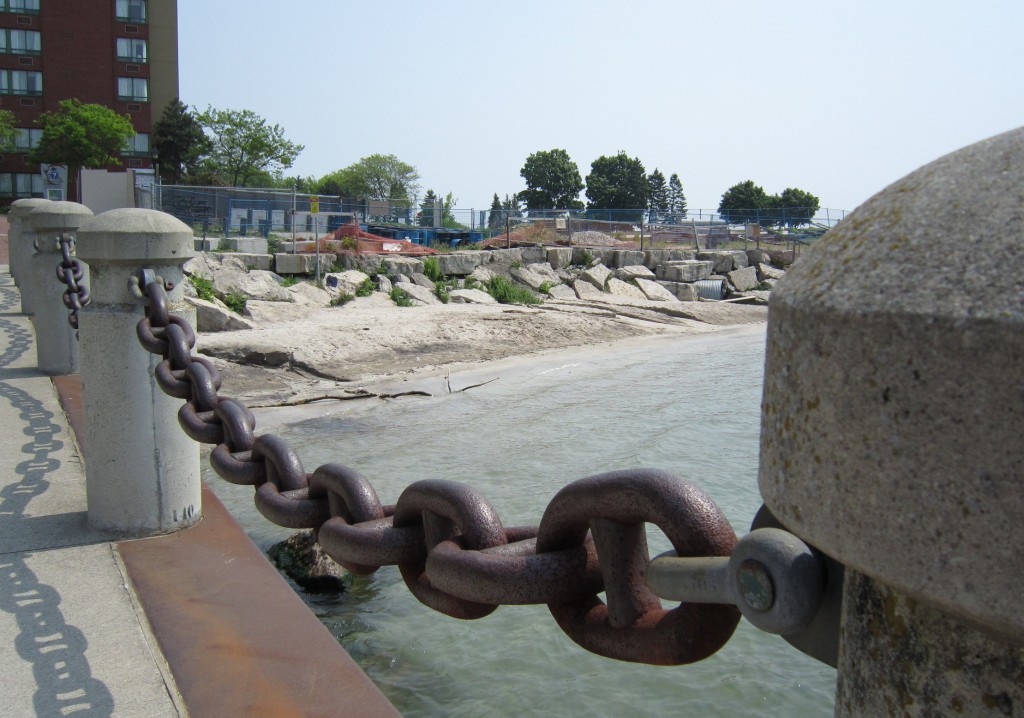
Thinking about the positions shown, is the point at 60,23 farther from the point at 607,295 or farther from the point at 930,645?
the point at 930,645

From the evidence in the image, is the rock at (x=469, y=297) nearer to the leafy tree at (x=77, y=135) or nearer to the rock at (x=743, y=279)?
the rock at (x=743, y=279)

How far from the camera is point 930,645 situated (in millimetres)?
842

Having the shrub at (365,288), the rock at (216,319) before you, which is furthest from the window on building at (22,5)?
the rock at (216,319)

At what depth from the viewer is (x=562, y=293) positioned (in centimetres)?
Result: 2388

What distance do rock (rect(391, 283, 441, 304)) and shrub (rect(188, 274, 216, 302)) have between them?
4.67 meters

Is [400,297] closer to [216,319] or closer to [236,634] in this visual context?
[216,319]

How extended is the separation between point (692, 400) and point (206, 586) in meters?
10.7

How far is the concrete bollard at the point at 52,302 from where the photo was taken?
6949 mm

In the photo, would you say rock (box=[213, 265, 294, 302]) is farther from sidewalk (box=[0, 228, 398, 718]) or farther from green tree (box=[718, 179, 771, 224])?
green tree (box=[718, 179, 771, 224])

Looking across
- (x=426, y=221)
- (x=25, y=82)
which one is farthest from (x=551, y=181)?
(x=426, y=221)

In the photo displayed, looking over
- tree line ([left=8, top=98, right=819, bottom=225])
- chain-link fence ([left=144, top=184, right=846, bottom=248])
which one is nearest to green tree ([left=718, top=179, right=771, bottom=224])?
tree line ([left=8, top=98, right=819, bottom=225])

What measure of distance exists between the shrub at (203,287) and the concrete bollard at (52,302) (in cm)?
868

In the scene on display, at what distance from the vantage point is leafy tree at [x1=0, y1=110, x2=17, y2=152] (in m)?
58.8

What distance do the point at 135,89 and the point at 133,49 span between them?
9.74ft
